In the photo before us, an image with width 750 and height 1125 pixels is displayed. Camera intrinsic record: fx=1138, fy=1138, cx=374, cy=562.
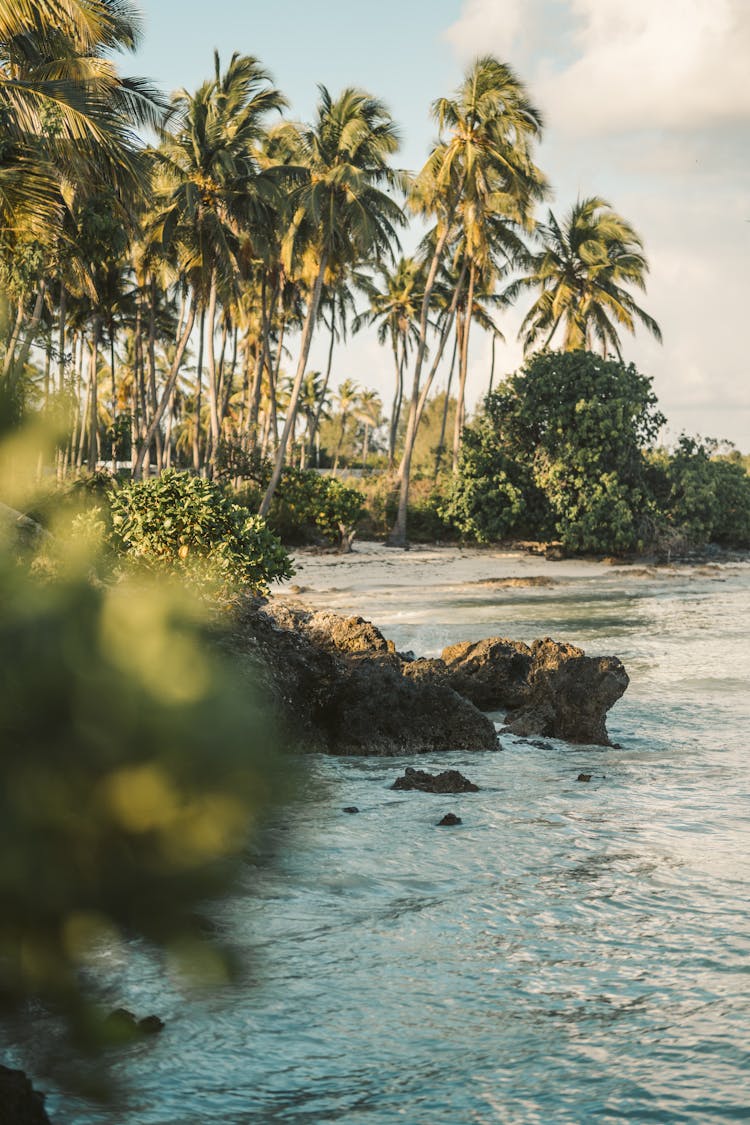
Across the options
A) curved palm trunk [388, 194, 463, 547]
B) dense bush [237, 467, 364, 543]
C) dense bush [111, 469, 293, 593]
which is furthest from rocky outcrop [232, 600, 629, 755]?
curved palm trunk [388, 194, 463, 547]

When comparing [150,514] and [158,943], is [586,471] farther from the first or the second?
[158,943]

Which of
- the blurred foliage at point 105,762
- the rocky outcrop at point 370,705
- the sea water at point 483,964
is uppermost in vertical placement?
the blurred foliage at point 105,762

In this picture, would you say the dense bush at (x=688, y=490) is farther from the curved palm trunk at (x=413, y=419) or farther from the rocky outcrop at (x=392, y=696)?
the rocky outcrop at (x=392, y=696)

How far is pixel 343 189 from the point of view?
28844 millimetres

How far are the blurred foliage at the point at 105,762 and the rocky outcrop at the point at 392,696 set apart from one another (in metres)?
6.39

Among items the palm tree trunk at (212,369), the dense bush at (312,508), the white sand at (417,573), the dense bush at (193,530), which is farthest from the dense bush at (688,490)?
the dense bush at (193,530)

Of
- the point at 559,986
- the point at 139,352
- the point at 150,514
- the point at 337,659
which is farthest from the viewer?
the point at 139,352

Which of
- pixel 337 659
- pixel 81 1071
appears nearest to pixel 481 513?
pixel 337 659

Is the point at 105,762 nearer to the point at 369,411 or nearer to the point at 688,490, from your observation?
the point at 688,490

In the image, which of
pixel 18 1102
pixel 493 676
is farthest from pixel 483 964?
pixel 493 676

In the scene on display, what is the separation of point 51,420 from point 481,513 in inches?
1256

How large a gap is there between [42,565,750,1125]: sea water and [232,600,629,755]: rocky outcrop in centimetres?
32

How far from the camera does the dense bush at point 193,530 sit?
13070mm

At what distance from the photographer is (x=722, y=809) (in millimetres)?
7219
